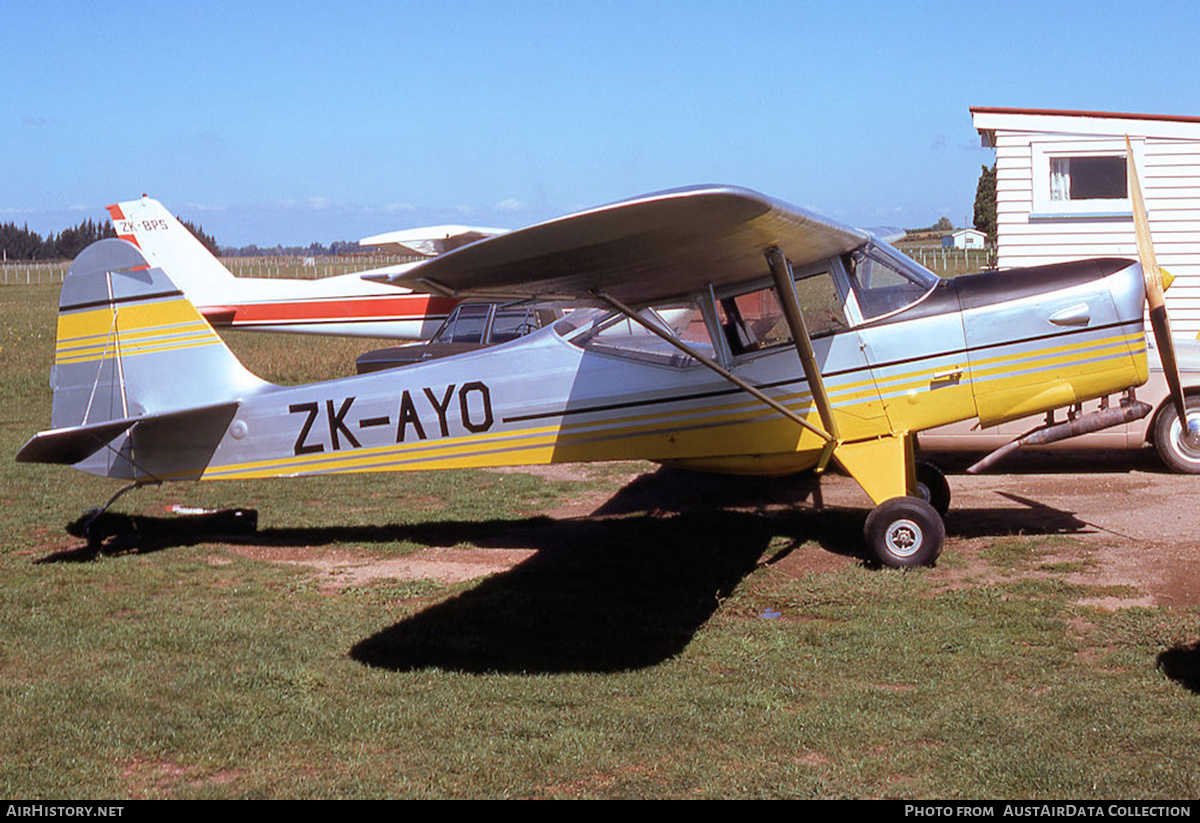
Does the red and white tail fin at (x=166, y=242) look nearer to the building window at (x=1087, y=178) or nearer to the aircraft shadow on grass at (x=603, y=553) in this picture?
the aircraft shadow on grass at (x=603, y=553)

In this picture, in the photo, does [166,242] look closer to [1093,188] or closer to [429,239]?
[429,239]

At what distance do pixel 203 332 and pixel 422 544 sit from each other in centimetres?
246

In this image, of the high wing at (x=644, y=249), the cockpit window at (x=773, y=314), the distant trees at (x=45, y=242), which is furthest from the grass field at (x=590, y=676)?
the distant trees at (x=45, y=242)

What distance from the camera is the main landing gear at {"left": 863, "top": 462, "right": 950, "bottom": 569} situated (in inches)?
300

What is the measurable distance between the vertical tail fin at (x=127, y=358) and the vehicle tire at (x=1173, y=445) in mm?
8538

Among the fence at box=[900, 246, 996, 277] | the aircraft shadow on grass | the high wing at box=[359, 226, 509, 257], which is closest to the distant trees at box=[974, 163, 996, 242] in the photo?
the fence at box=[900, 246, 996, 277]

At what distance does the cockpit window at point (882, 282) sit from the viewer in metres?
7.94

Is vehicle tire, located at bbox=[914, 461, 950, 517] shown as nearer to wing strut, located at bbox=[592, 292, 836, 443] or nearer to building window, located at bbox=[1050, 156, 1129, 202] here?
wing strut, located at bbox=[592, 292, 836, 443]

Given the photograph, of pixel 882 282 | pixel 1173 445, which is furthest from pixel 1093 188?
pixel 882 282

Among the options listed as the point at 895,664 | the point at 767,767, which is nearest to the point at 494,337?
the point at 895,664

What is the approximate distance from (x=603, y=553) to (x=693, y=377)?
1.58 meters

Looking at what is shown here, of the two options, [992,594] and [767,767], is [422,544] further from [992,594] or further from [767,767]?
[767,767]

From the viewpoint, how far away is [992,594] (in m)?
6.96
